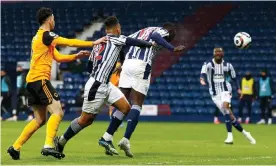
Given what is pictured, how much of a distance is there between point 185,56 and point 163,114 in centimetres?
305

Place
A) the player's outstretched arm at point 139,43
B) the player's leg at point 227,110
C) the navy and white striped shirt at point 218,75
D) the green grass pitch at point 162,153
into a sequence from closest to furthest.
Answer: the green grass pitch at point 162,153
the player's outstretched arm at point 139,43
the player's leg at point 227,110
the navy and white striped shirt at point 218,75

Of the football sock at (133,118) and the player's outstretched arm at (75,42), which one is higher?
the player's outstretched arm at (75,42)

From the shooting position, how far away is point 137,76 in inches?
472

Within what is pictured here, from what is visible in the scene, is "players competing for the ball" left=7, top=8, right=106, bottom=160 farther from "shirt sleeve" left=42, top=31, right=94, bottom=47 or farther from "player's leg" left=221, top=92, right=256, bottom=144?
"player's leg" left=221, top=92, right=256, bottom=144

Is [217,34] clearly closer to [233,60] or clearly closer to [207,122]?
[233,60]

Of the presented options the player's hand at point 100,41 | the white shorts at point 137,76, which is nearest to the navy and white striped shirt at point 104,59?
the player's hand at point 100,41

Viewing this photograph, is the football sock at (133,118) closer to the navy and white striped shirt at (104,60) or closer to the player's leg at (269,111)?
the navy and white striped shirt at (104,60)

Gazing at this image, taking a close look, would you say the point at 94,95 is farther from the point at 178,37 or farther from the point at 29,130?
the point at 178,37

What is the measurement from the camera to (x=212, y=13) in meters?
31.0

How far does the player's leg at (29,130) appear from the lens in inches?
414

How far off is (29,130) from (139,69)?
230 centimetres

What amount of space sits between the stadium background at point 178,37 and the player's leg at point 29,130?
57.2 feet

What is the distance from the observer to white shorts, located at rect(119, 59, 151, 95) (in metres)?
11.9

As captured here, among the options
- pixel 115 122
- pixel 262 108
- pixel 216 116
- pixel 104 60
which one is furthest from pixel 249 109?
pixel 104 60
